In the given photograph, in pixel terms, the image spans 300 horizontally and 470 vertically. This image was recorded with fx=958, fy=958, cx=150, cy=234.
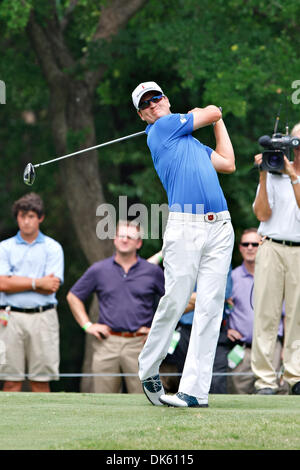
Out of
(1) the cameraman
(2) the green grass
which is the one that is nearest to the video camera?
(1) the cameraman

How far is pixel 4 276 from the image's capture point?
9000mm

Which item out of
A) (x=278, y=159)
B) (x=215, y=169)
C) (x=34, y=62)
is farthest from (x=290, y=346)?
(x=34, y=62)

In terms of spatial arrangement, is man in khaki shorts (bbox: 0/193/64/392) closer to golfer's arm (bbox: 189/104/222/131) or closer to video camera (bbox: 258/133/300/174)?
video camera (bbox: 258/133/300/174)

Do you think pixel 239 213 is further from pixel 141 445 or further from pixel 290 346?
pixel 141 445

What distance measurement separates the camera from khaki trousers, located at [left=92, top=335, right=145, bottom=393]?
29.7 feet

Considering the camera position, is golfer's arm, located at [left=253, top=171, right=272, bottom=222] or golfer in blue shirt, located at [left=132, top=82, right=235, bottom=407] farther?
golfer's arm, located at [left=253, top=171, right=272, bottom=222]

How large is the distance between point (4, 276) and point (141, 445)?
4.73 m

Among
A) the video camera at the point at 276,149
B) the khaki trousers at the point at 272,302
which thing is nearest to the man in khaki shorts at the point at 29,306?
the khaki trousers at the point at 272,302

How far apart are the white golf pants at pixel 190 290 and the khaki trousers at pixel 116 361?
3.04 metres

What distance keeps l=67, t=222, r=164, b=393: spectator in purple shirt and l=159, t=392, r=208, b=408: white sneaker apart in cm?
305

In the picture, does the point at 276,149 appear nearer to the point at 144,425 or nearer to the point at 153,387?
the point at 153,387

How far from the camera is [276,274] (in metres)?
7.67

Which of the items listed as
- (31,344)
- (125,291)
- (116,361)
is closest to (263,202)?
(125,291)

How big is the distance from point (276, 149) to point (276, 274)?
1057mm
